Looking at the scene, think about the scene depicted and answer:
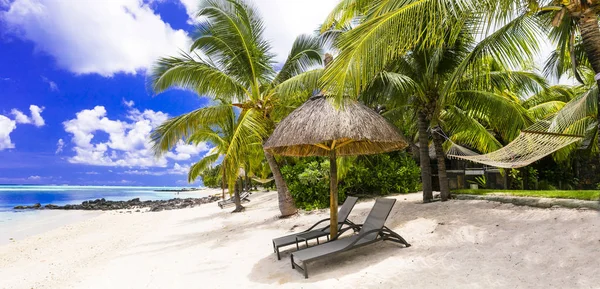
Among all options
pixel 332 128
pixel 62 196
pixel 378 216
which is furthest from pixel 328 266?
pixel 62 196

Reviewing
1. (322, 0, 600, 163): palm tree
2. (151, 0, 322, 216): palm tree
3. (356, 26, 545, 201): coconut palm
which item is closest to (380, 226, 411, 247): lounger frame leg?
(322, 0, 600, 163): palm tree

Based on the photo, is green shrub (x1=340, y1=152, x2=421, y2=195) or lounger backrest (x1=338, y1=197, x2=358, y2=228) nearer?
lounger backrest (x1=338, y1=197, x2=358, y2=228)

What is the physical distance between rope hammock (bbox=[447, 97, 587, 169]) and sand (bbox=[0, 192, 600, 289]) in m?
0.86

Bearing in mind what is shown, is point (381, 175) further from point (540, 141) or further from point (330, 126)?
point (330, 126)

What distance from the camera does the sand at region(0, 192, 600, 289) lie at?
3471 mm

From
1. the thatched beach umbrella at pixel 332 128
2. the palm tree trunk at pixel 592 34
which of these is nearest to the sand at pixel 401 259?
the thatched beach umbrella at pixel 332 128

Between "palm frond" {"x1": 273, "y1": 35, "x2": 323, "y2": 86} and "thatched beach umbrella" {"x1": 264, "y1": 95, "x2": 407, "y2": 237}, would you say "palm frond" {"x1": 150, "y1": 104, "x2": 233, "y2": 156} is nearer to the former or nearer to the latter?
"palm frond" {"x1": 273, "y1": 35, "x2": 323, "y2": 86}

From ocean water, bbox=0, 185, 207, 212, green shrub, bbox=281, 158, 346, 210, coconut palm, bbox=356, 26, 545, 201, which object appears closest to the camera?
coconut palm, bbox=356, 26, 545, 201

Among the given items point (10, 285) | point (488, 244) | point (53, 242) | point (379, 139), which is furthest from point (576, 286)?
point (53, 242)

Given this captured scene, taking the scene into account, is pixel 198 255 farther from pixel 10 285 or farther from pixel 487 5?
pixel 487 5

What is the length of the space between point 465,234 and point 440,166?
11.1 feet

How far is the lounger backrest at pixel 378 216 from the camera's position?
472 cm

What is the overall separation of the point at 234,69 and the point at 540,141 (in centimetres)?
733

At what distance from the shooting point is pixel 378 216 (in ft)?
16.2
